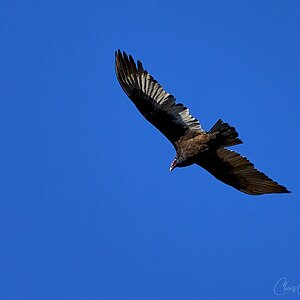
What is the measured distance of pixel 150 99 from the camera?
1234cm

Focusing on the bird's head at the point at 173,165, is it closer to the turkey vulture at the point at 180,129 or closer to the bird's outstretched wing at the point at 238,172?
the turkey vulture at the point at 180,129

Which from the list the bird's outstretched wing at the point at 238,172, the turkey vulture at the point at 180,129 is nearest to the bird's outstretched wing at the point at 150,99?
the turkey vulture at the point at 180,129

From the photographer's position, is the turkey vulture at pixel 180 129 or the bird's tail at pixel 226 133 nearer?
the bird's tail at pixel 226 133

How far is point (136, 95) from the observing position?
12.4 meters

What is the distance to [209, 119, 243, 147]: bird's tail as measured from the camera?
11469 millimetres

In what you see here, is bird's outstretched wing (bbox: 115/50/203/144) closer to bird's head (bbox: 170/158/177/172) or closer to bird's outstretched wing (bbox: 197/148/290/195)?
bird's head (bbox: 170/158/177/172)

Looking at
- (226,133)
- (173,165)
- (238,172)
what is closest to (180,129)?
(173,165)

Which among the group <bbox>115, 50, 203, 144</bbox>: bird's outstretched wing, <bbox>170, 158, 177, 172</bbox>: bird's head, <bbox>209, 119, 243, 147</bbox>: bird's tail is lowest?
<bbox>170, 158, 177, 172</bbox>: bird's head

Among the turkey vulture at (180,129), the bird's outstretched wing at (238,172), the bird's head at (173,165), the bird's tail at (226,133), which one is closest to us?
the bird's tail at (226,133)

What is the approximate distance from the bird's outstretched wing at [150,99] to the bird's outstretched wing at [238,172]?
2.80 feet

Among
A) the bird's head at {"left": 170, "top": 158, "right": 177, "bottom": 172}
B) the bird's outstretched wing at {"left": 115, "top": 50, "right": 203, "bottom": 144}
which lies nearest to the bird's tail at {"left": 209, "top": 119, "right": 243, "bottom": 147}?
the bird's outstretched wing at {"left": 115, "top": 50, "right": 203, "bottom": 144}

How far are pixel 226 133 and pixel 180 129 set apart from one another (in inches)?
51.4

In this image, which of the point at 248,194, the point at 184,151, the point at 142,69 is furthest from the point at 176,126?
the point at 248,194

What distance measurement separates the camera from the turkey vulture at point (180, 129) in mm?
12234
